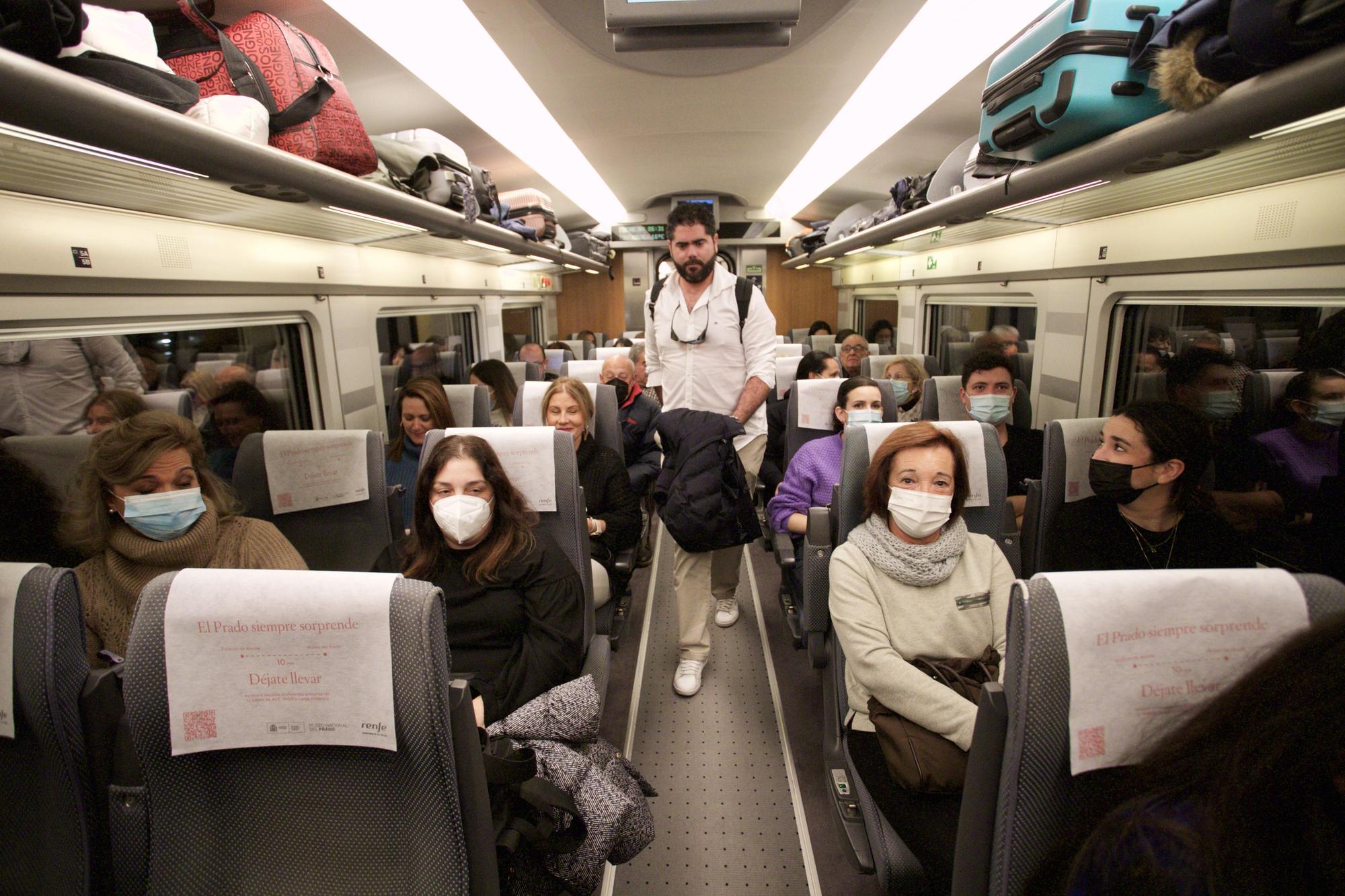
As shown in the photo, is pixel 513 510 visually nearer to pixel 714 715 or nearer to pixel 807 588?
pixel 807 588

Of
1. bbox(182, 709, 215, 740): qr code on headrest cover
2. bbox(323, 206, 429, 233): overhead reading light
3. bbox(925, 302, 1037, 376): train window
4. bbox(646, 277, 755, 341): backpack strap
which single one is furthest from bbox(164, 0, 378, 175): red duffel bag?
bbox(925, 302, 1037, 376): train window

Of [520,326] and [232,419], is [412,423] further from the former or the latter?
[520,326]

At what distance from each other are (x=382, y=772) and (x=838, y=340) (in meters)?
8.35

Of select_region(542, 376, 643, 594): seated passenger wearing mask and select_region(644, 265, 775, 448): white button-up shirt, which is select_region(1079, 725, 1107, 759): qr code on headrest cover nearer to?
select_region(542, 376, 643, 594): seated passenger wearing mask

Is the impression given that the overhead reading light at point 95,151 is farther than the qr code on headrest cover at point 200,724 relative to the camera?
Yes

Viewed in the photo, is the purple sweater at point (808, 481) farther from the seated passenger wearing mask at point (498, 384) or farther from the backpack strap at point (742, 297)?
the seated passenger wearing mask at point (498, 384)

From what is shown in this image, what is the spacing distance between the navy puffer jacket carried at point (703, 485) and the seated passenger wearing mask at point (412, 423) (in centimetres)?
149

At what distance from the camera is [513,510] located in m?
2.12

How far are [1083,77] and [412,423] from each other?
3379mm

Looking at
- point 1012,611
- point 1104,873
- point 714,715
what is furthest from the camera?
point 714,715

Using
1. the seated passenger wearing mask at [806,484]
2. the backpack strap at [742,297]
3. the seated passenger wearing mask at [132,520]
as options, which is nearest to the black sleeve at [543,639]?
the seated passenger wearing mask at [132,520]

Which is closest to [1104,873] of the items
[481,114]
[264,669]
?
[264,669]

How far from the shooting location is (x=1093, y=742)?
39.4 inches

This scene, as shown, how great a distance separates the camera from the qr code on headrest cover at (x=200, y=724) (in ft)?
3.51
